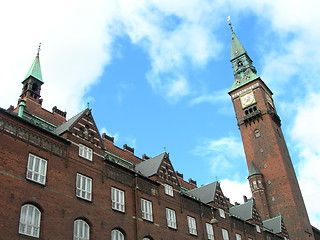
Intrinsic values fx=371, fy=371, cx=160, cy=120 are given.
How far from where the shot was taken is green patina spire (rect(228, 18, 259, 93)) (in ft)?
296

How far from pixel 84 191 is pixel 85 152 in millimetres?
3631

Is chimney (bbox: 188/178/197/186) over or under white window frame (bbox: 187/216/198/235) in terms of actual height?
over

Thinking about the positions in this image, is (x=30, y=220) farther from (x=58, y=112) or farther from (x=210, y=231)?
(x=210, y=231)

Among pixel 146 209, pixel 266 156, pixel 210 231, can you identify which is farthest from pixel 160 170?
pixel 266 156

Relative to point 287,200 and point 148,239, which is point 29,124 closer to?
point 148,239

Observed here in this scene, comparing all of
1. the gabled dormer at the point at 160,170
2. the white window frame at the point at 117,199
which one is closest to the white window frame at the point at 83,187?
the white window frame at the point at 117,199

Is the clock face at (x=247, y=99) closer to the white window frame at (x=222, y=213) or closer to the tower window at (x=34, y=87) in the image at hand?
the white window frame at (x=222, y=213)

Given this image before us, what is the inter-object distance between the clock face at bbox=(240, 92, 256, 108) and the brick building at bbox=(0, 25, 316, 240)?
3681 centimetres

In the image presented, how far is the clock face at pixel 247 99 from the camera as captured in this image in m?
85.4

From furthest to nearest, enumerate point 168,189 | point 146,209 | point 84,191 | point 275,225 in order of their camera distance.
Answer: point 275,225 < point 168,189 < point 146,209 < point 84,191

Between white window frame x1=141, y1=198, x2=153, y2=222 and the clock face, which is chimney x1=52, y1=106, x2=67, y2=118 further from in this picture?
the clock face

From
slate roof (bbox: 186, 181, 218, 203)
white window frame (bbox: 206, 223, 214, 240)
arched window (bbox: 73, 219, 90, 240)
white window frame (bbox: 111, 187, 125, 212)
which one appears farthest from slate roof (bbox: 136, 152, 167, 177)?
arched window (bbox: 73, 219, 90, 240)

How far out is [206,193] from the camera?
47.5 m

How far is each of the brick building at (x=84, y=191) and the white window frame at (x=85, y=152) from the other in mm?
90
